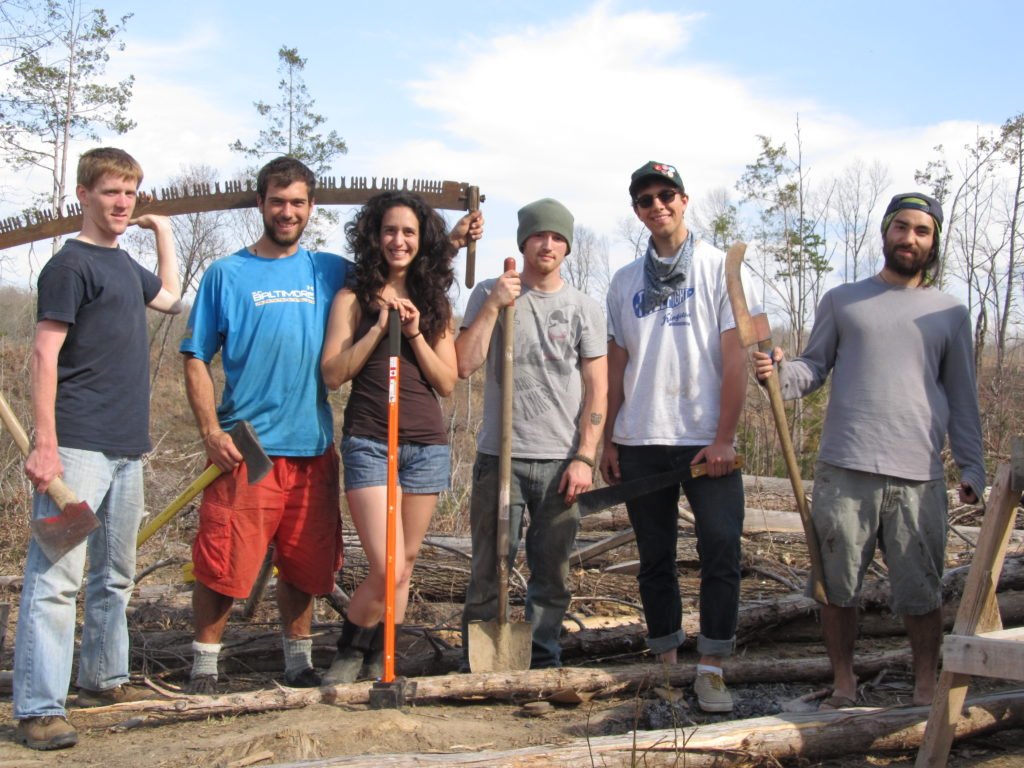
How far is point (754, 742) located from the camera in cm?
362

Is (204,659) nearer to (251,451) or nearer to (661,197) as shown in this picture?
(251,451)

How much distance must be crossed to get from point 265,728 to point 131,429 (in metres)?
1.37

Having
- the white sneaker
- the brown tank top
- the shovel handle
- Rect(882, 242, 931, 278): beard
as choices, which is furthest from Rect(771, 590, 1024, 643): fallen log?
the brown tank top

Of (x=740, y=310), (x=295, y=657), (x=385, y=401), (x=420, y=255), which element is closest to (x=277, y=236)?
(x=420, y=255)

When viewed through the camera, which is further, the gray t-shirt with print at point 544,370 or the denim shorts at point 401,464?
the gray t-shirt with print at point 544,370

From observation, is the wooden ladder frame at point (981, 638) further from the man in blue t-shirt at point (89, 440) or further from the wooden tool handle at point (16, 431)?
the wooden tool handle at point (16, 431)

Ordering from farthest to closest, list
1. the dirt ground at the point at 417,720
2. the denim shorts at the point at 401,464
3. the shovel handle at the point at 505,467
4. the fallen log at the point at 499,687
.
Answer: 1. the shovel handle at the point at 505,467
2. the denim shorts at the point at 401,464
3. the fallen log at the point at 499,687
4. the dirt ground at the point at 417,720

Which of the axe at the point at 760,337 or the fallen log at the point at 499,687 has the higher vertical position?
the axe at the point at 760,337

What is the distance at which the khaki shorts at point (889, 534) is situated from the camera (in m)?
4.10

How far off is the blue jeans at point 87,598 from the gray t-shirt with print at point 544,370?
1623 millimetres

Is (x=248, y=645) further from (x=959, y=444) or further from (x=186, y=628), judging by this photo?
(x=959, y=444)

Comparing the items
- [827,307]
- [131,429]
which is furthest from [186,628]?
[827,307]

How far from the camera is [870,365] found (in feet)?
13.7

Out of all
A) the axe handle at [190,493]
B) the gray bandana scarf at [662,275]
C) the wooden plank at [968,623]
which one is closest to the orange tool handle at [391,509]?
the axe handle at [190,493]
